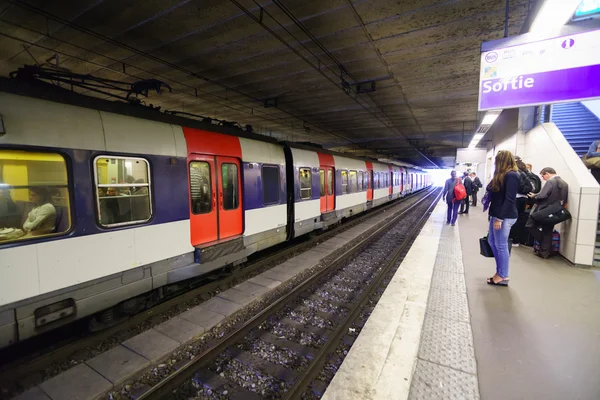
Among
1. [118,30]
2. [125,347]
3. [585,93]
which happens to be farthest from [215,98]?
[585,93]

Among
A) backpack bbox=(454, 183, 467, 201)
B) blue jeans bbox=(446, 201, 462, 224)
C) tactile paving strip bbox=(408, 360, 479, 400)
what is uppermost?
backpack bbox=(454, 183, 467, 201)

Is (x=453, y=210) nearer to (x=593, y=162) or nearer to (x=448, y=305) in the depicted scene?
(x=593, y=162)

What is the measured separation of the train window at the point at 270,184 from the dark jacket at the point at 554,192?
221 inches

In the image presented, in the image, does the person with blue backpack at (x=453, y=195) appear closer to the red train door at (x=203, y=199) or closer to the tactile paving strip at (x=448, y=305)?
the tactile paving strip at (x=448, y=305)

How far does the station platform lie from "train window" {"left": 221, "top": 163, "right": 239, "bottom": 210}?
324 centimetres

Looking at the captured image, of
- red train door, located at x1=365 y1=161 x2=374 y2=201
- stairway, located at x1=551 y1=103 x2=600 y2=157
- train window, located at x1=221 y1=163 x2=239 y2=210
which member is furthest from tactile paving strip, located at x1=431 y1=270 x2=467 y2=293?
red train door, located at x1=365 y1=161 x2=374 y2=201

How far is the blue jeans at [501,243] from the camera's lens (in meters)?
3.93

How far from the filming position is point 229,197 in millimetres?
5211

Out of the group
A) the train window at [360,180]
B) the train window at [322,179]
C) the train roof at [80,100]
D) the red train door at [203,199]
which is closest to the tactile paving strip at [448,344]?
the red train door at [203,199]

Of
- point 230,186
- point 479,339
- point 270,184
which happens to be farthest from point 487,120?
point 230,186

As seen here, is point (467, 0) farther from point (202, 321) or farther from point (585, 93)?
point (202, 321)

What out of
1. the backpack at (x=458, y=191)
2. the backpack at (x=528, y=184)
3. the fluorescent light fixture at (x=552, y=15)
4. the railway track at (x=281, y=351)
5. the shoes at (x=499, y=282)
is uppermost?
the fluorescent light fixture at (x=552, y=15)

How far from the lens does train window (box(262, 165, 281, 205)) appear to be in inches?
242

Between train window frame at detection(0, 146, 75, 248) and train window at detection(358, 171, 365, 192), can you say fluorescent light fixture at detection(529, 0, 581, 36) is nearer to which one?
train window frame at detection(0, 146, 75, 248)
